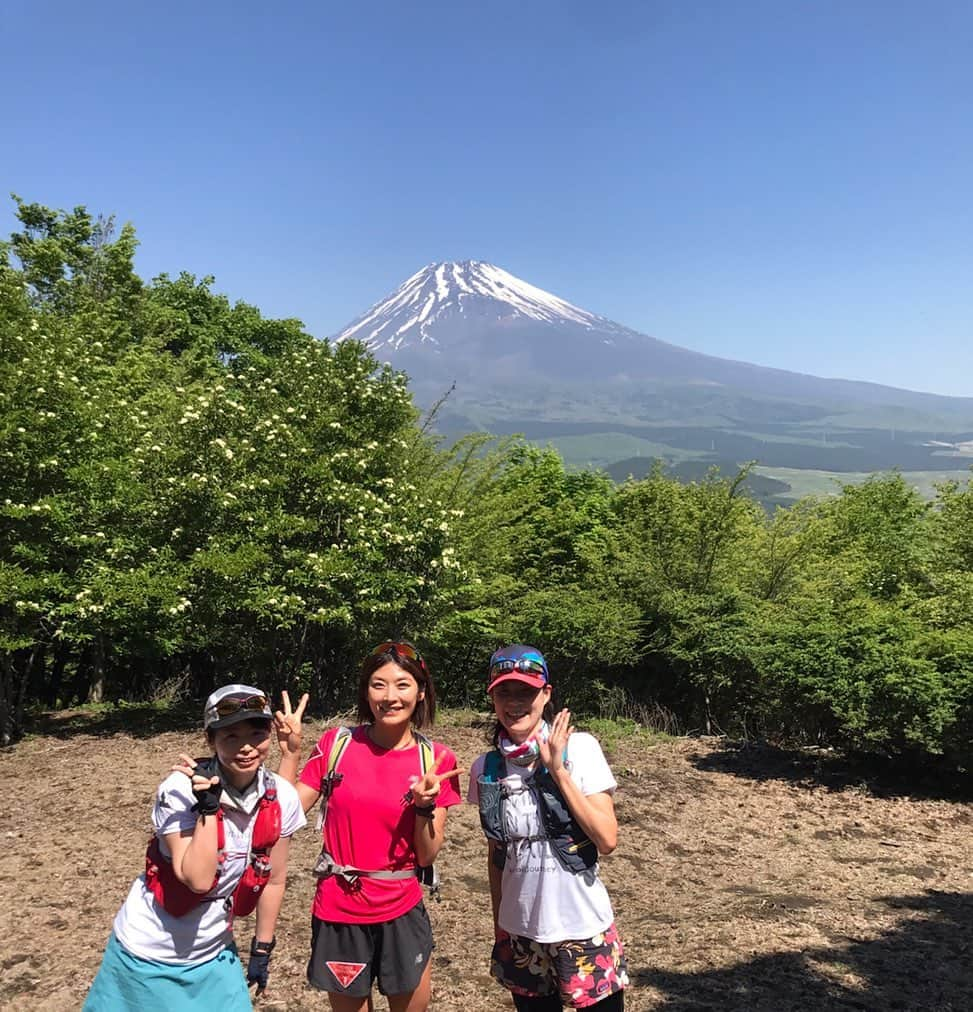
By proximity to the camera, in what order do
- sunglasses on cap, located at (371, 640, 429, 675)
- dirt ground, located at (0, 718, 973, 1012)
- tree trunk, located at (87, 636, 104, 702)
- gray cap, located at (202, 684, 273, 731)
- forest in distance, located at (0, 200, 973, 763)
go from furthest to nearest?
tree trunk, located at (87, 636, 104, 702), forest in distance, located at (0, 200, 973, 763), dirt ground, located at (0, 718, 973, 1012), sunglasses on cap, located at (371, 640, 429, 675), gray cap, located at (202, 684, 273, 731)

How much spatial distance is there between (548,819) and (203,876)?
43.4 inches

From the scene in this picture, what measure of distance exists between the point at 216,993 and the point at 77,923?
135 inches

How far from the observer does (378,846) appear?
9.27 ft

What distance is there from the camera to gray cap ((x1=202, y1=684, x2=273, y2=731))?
2473 mm

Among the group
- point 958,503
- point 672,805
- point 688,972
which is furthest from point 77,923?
point 958,503

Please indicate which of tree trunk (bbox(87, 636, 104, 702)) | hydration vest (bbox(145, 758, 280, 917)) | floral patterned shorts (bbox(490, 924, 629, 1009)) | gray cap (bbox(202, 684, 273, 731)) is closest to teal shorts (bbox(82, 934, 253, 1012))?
hydration vest (bbox(145, 758, 280, 917))

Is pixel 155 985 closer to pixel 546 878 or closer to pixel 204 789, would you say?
pixel 204 789

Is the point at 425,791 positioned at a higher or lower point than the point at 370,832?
higher

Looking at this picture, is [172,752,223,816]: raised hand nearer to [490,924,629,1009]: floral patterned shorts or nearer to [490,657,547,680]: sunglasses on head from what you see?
[490,657,547,680]: sunglasses on head

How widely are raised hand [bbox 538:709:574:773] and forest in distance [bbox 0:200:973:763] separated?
661 cm

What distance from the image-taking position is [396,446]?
496 inches

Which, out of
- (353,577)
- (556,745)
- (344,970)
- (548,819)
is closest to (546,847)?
(548,819)

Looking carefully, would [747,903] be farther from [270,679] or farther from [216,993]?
[270,679]

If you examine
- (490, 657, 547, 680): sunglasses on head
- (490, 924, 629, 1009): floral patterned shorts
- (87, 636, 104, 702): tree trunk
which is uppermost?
(490, 657, 547, 680): sunglasses on head
